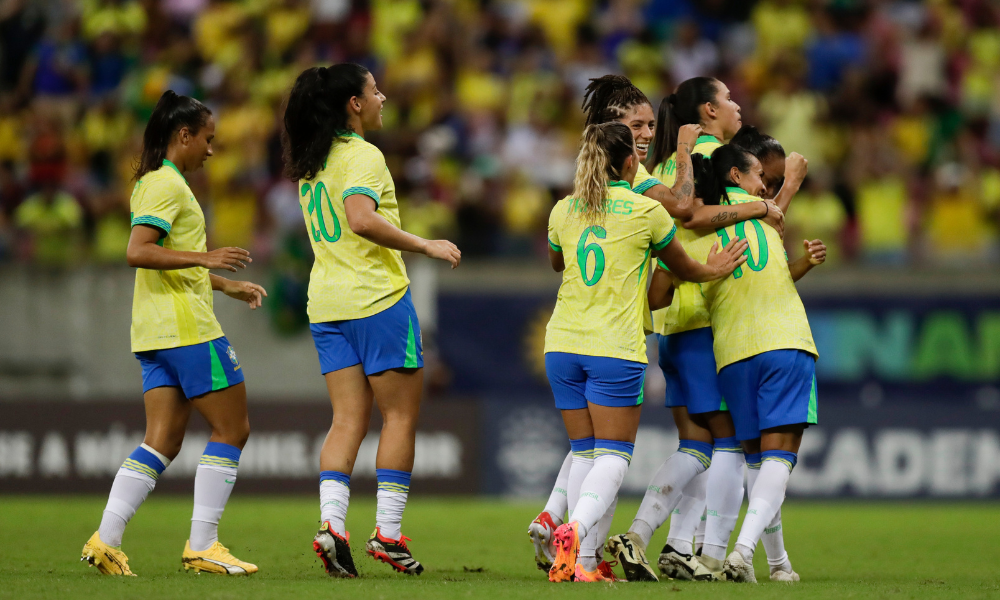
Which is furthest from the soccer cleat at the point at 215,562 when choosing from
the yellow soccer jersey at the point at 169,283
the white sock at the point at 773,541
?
the white sock at the point at 773,541

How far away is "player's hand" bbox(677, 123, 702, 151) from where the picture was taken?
19.3ft

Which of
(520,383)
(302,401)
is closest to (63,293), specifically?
(302,401)

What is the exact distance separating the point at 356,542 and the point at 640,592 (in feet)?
10.5

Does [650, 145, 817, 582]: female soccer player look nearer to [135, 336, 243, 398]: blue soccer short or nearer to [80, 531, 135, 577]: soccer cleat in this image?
[135, 336, 243, 398]: blue soccer short

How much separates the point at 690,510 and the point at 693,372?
0.73 meters

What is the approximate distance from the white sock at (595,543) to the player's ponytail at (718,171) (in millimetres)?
1613

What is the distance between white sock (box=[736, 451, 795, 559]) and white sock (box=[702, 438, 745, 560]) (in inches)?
7.8

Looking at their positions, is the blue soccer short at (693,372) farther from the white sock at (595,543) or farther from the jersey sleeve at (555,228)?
the jersey sleeve at (555,228)

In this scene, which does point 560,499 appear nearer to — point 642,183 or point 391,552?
point 391,552

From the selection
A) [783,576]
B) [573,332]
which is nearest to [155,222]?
[573,332]

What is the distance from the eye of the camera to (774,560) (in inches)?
231

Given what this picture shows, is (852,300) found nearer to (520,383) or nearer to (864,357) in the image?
(864,357)

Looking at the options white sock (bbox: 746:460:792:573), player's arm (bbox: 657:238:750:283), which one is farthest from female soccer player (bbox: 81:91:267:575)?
white sock (bbox: 746:460:792:573)

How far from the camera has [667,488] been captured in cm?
596
